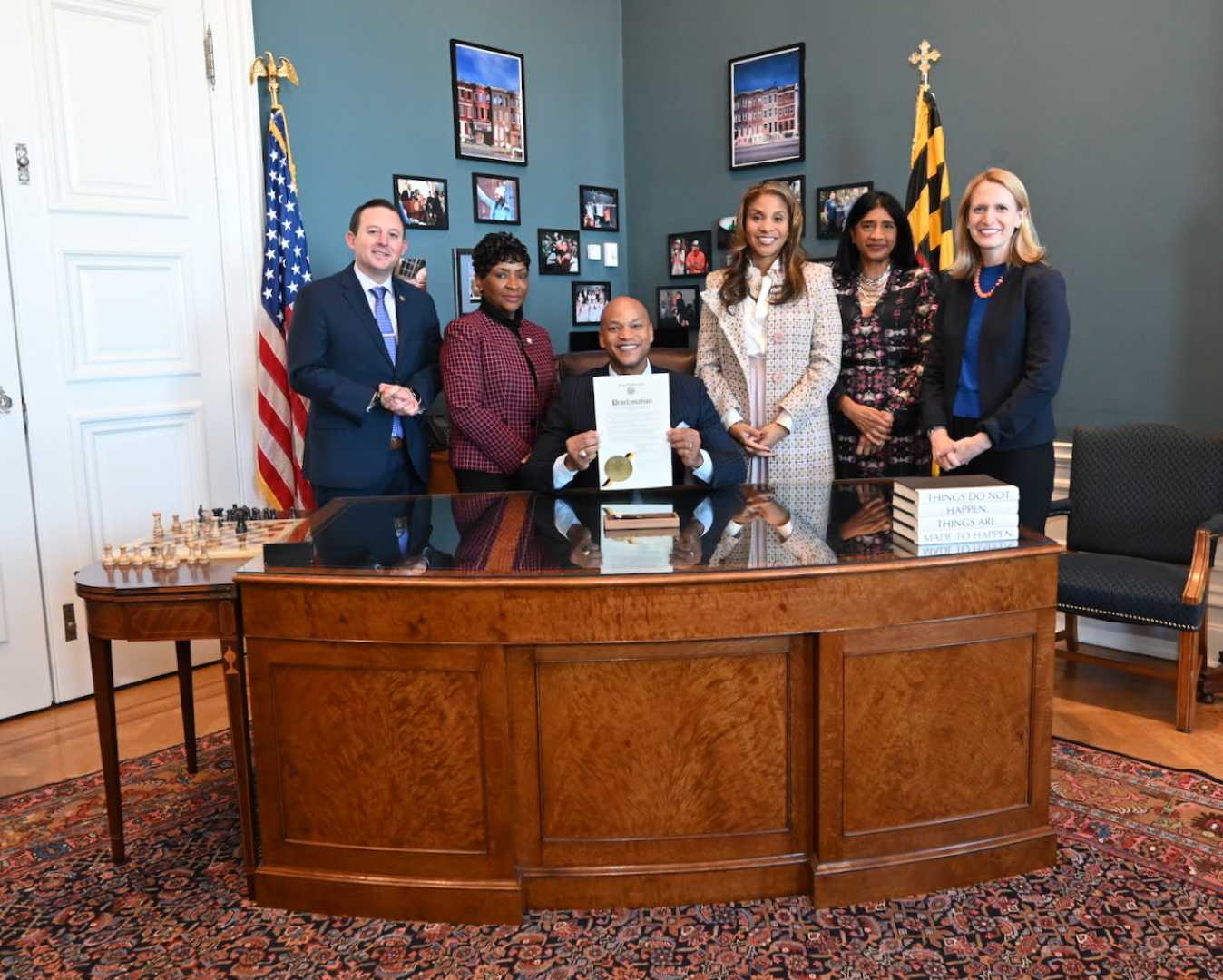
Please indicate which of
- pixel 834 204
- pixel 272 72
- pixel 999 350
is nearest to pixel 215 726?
pixel 272 72

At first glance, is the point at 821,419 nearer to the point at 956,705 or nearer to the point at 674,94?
the point at 956,705

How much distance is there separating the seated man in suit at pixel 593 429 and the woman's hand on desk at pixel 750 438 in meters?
0.20

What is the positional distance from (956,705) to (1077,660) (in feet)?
6.26

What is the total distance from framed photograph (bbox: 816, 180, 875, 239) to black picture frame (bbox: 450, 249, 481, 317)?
68.8 inches

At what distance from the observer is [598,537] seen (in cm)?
266

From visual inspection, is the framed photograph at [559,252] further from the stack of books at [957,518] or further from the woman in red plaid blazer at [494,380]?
the stack of books at [957,518]

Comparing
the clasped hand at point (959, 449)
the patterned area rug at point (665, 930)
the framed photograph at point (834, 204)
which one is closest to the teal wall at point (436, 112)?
the framed photograph at point (834, 204)

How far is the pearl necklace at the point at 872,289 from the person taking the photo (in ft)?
12.3

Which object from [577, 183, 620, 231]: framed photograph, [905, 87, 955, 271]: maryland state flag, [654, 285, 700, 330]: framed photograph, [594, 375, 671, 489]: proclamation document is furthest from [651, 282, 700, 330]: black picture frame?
[594, 375, 671, 489]: proclamation document

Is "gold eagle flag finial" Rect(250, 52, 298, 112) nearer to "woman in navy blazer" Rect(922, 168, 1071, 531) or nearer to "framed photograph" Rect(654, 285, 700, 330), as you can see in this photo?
"framed photograph" Rect(654, 285, 700, 330)

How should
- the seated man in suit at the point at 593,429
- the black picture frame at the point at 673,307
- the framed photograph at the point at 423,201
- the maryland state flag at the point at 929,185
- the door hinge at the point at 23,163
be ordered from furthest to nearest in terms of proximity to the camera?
1. the black picture frame at the point at 673,307
2. the framed photograph at the point at 423,201
3. the maryland state flag at the point at 929,185
4. the door hinge at the point at 23,163
5. the seated man in suit at the point at 593,429

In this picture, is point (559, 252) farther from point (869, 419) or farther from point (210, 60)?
point (869, 419)

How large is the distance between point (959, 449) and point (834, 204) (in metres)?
2.39

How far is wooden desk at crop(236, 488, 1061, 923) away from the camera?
2357 mm
